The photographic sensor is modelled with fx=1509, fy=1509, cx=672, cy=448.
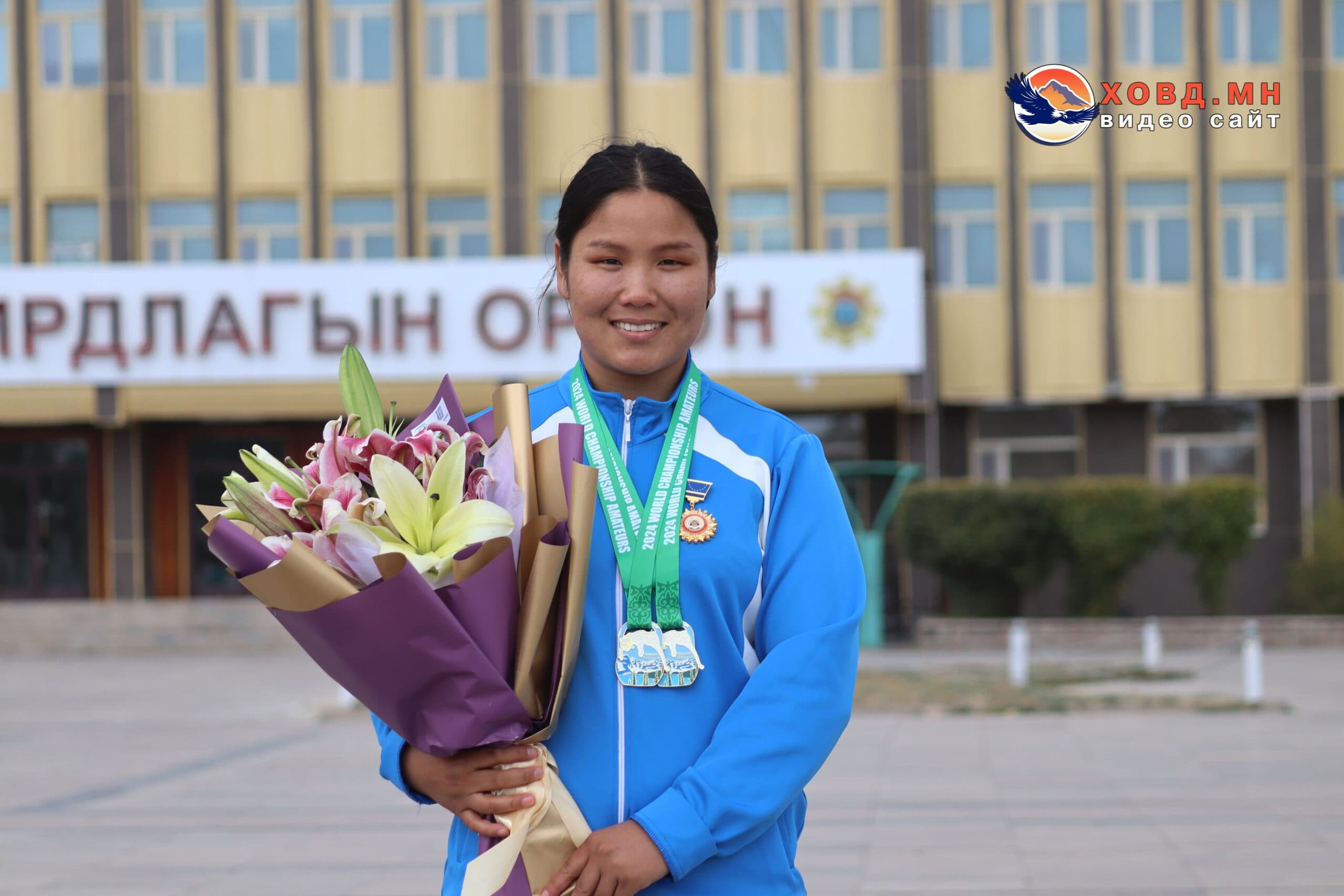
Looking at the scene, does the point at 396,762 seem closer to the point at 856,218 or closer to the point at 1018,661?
the point at 1018,661

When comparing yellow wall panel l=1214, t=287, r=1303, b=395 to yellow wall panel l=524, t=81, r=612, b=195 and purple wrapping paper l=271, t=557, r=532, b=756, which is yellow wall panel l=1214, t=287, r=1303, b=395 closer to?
yellow wall panel l=524, t=81, r=612, b=195

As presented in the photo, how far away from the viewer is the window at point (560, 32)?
82.1 feet

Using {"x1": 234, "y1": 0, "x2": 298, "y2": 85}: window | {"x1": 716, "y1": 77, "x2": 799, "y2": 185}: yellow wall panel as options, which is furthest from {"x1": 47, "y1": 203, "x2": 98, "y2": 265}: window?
{"x1": 716, "y1": 77, "x2": 799, "y2": 185}: yellow wall panel

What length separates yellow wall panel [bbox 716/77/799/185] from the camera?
24.6 metres

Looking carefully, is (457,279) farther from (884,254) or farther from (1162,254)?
(1162,254)

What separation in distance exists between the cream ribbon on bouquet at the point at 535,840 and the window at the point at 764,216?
23.1 meters

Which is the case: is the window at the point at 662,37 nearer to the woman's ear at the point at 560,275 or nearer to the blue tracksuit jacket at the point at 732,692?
the woman's ear at the point at 560,275

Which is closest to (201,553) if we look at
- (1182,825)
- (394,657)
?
(1182,825)

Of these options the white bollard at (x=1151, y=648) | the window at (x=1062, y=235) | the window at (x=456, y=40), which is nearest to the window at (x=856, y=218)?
the window at (x=1062, y=235)

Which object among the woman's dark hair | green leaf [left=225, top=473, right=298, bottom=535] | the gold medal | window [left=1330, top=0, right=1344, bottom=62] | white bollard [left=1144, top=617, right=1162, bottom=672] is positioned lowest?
white bollard [left=1144, top=617, right=1162, bottom=672]

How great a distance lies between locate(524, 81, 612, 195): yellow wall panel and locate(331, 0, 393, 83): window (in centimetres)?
253

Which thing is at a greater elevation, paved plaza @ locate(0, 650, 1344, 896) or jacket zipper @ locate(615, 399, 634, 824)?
jacket zipper @ locate(615, 399, 634, 824)

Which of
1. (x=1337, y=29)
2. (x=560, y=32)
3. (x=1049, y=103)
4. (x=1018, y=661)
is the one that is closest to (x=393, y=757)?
(x=1018, y=661)

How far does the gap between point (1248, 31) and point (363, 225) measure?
1474 centimetres
